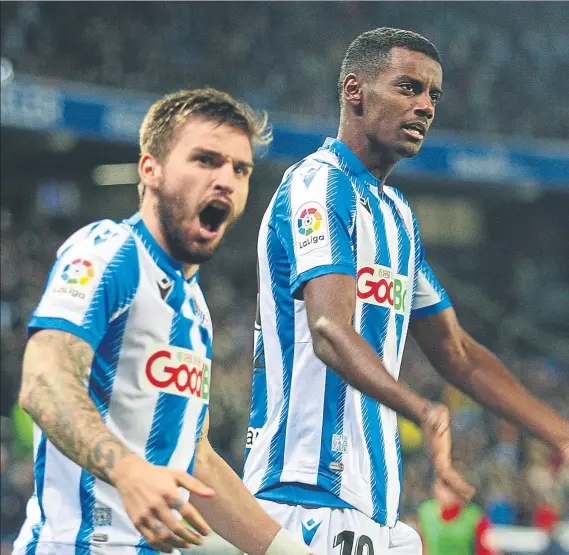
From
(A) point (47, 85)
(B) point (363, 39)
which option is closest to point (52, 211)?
(A) point (47, 85)

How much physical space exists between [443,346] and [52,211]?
16330 millimetres

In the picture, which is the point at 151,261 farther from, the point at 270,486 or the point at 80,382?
the point at 270,486

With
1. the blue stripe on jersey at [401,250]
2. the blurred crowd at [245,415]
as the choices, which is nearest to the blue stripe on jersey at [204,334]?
the blue stripe on jersey at [401,250]

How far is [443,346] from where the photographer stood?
4184 millimetres

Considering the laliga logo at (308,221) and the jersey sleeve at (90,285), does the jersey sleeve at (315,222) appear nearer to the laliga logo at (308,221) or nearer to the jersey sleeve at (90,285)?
the laliga logo at (308,221)

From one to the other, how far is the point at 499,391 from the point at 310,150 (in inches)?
552

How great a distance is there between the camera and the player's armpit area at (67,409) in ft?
7.59

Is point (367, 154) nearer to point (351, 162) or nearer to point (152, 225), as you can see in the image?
point (351, 162)

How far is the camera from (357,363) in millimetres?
3172

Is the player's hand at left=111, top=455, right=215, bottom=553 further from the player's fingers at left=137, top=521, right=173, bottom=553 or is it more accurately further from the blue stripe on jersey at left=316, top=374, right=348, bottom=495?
the blue stripe on jersey at left=316, top=374, right=348, bottom=495

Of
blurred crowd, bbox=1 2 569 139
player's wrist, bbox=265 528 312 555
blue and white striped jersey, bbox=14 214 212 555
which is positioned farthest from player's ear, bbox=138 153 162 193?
blurred crowd, bbox=1 2 569 139

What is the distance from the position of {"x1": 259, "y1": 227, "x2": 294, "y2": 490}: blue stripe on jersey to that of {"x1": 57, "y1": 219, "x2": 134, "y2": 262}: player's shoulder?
978 mm

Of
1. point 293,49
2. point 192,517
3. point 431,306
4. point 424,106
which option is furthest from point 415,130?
point 293,49

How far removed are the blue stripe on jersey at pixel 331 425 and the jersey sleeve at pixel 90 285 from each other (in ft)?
3.45
